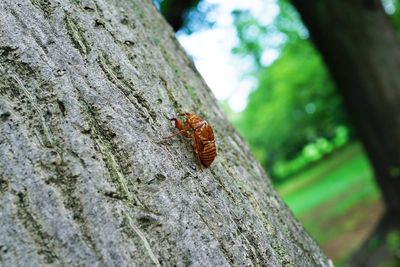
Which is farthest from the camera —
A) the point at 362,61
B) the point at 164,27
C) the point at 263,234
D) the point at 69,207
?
the point at 362,61

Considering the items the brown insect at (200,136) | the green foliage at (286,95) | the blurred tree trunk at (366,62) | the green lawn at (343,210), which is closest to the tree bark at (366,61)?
the blurred tree trunk at (366,62)

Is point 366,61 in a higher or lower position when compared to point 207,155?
lower

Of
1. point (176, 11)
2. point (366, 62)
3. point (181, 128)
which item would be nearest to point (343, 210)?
point (366, 62)

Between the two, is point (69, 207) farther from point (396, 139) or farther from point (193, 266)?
point (396, 139)

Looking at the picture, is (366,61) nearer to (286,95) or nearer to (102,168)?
(102,168)

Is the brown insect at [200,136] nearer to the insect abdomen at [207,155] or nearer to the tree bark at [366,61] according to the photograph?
the insect abdomen at [207,155]

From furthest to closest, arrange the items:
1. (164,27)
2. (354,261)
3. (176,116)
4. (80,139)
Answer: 1. (354,261)
2. (164,27)
3. (176,116)
4. (80,139)

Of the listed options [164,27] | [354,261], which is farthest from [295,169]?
[164,27]
